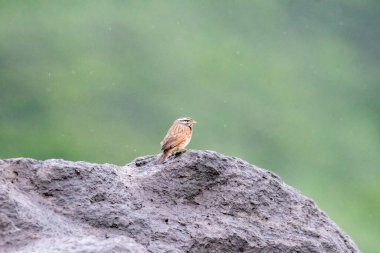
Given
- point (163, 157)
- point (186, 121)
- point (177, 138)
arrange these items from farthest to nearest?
point (186, 121)
point (177, 138)
point (163, 157)

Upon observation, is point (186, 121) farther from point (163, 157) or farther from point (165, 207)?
point (165, 207)

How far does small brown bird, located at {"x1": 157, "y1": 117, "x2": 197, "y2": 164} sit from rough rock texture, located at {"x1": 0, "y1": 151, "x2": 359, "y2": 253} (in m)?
0.14

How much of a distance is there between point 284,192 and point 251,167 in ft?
0.97

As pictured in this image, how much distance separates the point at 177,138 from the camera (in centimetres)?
644

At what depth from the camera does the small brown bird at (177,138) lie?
20.5ft

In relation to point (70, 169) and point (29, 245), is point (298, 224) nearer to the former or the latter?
point (70, 169)

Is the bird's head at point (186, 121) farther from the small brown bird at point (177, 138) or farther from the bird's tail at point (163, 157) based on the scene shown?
the bird's tail at point (163, 157)

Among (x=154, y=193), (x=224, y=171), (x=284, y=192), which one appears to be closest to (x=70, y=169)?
(x=154, y=193)

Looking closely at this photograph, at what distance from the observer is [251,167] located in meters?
6.20

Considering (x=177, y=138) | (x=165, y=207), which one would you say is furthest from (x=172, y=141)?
(x=165, y=207)

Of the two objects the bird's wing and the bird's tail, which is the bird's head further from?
the bird's tail

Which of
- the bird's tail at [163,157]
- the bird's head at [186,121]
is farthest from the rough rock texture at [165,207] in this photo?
the bird's head at [186,121]

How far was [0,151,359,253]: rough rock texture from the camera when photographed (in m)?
5.26

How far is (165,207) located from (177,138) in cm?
76
